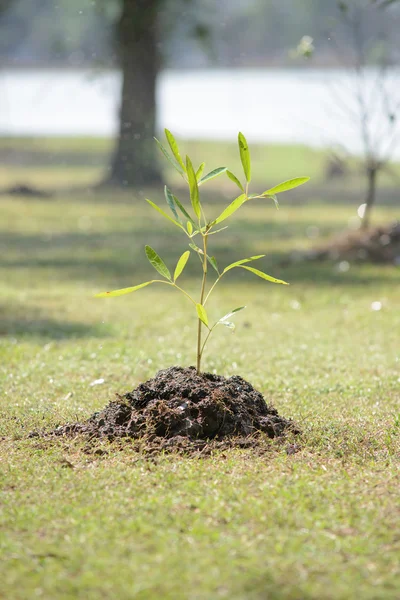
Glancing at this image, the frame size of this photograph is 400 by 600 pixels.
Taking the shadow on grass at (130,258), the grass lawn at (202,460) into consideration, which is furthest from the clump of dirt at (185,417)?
the shadow on grass at (130,258)

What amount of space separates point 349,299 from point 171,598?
5.98 metres

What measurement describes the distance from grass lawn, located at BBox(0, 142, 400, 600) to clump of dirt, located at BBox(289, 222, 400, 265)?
319 millimetres

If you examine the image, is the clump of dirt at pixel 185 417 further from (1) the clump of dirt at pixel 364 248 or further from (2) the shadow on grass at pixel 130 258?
(1) the clump of dirt at pixel 364 248

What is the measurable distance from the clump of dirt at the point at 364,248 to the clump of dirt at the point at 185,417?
6.21 meters

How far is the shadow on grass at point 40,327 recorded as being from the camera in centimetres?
725

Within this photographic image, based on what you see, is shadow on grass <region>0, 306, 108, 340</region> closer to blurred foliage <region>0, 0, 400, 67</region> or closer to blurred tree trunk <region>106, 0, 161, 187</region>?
blurred foliage <region>0, 0, 400, 67</region>

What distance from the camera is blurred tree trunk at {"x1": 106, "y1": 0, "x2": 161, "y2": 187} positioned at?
1630 centimetres

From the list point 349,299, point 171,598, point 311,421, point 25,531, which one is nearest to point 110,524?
point 25,531

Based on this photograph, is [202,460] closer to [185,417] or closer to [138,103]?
[185,417]

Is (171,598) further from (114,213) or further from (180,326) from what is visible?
(114,213)

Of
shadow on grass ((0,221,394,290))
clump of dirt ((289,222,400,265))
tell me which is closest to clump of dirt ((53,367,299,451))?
shadow on grass ((0,221,394,290))

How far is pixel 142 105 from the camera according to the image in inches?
658

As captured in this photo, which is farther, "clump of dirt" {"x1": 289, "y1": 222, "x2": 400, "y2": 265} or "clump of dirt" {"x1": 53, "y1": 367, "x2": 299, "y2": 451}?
"clump of dirt" {"x1": 289, "y1": 222, "x2": 400, "y2": 265}

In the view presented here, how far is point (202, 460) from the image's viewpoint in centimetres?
405
